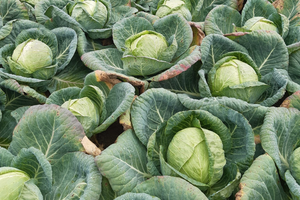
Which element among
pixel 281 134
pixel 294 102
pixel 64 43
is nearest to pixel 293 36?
pixel 294 102

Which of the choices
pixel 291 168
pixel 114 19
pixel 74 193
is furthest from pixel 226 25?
pixel 74 193

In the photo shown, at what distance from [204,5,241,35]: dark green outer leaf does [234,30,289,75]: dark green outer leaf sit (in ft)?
1.51

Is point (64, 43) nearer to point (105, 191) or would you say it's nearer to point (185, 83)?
point (185, 83)

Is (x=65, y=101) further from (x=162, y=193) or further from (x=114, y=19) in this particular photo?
(x=114, y=19)

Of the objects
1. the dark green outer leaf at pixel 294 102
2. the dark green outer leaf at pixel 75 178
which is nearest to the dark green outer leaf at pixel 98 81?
the dark green outer leaf at pixel 75 178

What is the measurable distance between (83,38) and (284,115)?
241 cm

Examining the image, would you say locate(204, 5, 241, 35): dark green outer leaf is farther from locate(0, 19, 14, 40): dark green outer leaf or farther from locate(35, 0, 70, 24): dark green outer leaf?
locate(0, 19, 14, 40): dark green outer leaf

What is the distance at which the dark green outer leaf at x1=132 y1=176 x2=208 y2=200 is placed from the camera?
1.68 m

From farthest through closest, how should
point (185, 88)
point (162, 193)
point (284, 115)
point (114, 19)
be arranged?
point (114, 19), point (185, 88), point (284, 115), point (162, 193)

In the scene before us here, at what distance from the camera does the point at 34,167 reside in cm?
197

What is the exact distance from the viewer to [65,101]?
2.62 metres

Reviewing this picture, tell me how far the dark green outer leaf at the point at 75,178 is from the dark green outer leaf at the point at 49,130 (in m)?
0.11

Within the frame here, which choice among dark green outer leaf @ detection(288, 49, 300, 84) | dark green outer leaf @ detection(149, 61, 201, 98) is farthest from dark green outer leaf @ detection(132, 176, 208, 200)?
dark green outer leaf @ detection(288, 49, 300, 84)

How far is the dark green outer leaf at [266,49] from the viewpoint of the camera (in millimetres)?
2719
